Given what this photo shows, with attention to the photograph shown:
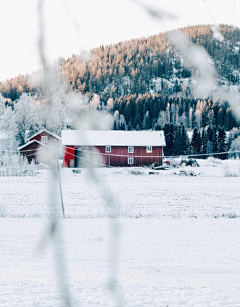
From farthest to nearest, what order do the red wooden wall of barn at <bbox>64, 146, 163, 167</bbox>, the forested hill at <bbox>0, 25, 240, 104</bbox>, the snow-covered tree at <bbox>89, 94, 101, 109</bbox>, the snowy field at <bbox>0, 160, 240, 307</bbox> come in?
1. the red wooden wall of barn at <bbox>64, 146, 163, 167</bbox>
2. the snowy field at <bbox>0, 160, 240, 307</bbox>
3. the snow-covered tree at <bbox>89, 94, 101, 109</bbox>
4. the forested hill at <bbox>0, 25, 240, 104</bbox>

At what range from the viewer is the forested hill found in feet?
1.87

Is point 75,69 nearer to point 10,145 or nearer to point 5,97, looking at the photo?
point 5,97

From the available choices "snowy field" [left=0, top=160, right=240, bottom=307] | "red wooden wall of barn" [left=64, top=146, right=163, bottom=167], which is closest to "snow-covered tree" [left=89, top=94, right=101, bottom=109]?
"snowy field" [left=0, top=160, right=240, bottom=307]

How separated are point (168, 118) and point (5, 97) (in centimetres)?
42

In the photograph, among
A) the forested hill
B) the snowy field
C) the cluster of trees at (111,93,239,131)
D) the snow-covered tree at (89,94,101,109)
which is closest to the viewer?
the forested hill

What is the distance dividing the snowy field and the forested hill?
192mm

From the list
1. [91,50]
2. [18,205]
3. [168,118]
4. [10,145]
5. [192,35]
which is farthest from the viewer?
[18,205]

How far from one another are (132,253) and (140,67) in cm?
553

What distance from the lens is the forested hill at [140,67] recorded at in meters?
0.57

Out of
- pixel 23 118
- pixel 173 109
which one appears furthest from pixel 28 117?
pixel 173 109

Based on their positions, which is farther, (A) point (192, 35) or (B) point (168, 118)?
(B) point (168, 118)

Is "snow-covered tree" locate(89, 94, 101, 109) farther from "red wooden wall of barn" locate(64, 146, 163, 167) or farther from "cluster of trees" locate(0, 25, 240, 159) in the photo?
"red wooden wall of barn" locate(64, 146, 163, 167)

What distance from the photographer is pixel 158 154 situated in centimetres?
3281

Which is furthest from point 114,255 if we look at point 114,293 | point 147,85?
point 147,85
